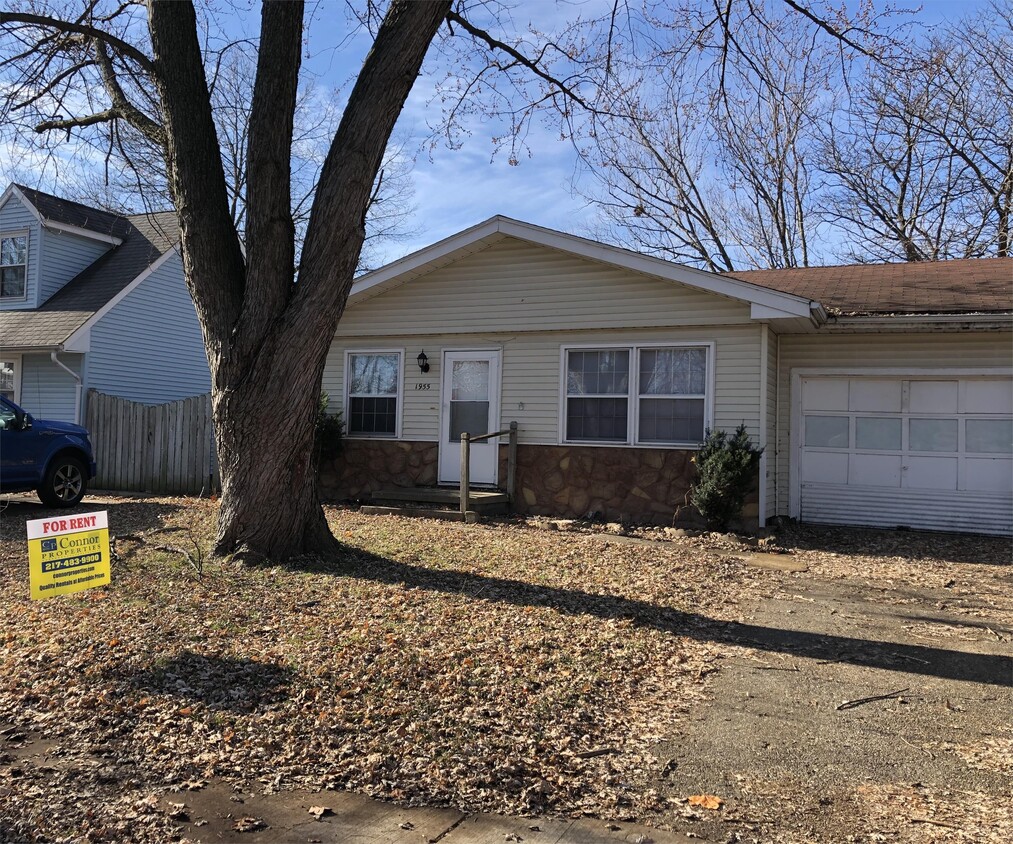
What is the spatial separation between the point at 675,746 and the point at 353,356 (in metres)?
11.1

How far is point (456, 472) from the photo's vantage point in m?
13.3

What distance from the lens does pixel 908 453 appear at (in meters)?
11.9

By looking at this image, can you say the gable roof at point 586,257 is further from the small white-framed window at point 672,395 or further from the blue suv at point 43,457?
the blue suv at point 43,457

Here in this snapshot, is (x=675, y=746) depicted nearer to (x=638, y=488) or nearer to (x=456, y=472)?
(x=638, y=488)

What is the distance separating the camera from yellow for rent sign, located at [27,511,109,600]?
5207 mm

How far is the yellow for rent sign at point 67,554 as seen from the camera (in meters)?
5.21

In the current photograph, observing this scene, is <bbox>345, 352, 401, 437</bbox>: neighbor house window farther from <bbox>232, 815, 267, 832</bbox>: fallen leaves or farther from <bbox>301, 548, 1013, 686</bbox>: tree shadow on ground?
<bbox>232, 815, 267, 832</bbox>: fallen leaves

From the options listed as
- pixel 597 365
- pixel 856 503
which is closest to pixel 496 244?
pixel 597 365

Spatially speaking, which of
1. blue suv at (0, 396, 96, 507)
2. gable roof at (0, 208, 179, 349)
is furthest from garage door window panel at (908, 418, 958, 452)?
gable roof at (0, 208, 179, 349)

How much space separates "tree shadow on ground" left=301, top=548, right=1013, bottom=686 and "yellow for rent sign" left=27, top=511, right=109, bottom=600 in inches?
80.2

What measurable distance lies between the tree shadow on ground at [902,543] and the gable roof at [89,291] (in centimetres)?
1289

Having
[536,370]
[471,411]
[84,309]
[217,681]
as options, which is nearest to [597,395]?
[536,370]

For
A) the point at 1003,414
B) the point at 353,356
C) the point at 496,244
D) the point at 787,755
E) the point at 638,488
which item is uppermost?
the point at 496,244

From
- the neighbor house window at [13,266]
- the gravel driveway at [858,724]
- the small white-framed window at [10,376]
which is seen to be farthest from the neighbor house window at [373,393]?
the neighbor house window at [13,266]
